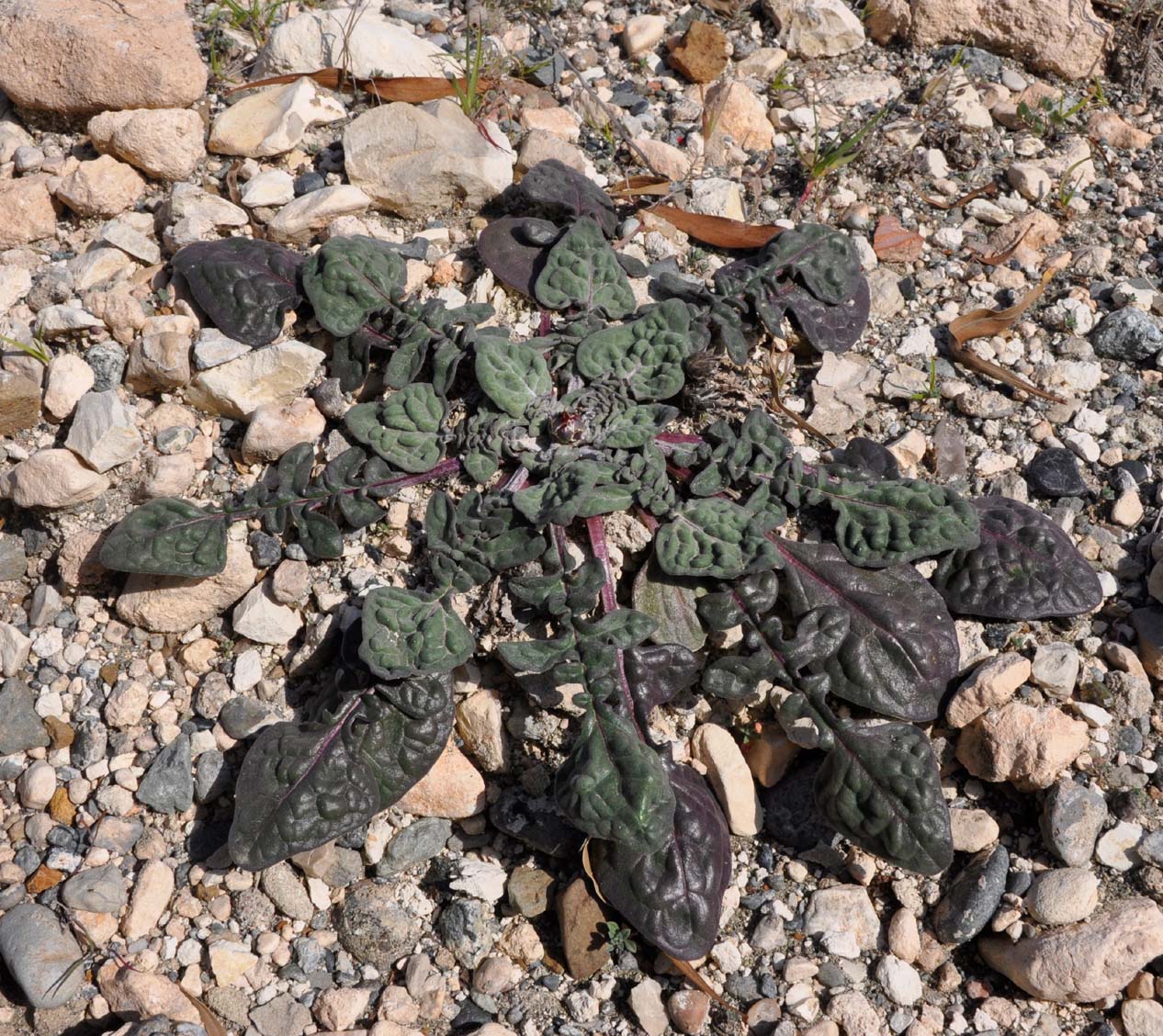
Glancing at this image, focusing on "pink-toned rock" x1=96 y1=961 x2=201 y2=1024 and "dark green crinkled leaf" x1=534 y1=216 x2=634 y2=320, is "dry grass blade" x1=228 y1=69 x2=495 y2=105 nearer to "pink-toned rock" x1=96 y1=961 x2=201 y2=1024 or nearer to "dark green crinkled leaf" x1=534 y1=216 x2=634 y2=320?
"dark green crinkled leaf" x1=534 y1=216 x2=634 y2=320

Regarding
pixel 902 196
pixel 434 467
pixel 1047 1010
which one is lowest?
pixel 1047 1010

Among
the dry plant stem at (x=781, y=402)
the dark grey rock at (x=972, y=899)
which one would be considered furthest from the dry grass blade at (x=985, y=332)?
the dark grey rock at (x=972, y=899)

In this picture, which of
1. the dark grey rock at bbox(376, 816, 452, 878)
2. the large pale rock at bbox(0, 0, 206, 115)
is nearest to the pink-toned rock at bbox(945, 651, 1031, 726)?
the dark grey rock at bbox(376, 816, 452, 878)

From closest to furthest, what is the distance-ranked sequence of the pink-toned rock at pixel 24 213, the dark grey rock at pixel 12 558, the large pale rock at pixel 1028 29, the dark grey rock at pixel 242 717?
the dark grey rock at pixel 242 717 → the dark grey rock at pixel 12 558 → the pink-toned rock at pixel 24 213 → the large pale rock at pixel 1028 29

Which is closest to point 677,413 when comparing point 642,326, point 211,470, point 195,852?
point 642,326

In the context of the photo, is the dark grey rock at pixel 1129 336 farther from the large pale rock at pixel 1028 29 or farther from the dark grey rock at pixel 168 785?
the dark grey rock at pixel 168 785

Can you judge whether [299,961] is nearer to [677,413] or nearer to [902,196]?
[677,413]
